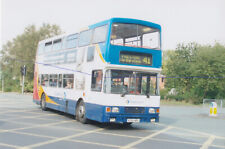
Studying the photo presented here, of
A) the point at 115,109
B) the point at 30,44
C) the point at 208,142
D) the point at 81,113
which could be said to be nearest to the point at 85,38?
the point at 81,113

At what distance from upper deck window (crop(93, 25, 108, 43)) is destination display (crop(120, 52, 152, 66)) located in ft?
3.46

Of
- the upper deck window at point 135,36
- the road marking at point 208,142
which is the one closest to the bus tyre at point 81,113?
the upper deck window at point 135,36

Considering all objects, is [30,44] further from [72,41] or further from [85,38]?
[85,38]

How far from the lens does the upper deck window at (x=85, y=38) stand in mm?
13537

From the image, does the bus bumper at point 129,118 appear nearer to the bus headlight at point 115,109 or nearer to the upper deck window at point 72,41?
the bus headlight at point 115,109

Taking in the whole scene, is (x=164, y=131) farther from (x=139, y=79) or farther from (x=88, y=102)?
(x=88, y=102)

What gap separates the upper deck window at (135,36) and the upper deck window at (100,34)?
1.39 ft

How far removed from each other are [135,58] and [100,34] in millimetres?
1716

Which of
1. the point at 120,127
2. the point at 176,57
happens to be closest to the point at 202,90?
the point at 176,57

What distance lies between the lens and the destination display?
38.6 ft

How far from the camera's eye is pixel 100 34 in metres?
12.5

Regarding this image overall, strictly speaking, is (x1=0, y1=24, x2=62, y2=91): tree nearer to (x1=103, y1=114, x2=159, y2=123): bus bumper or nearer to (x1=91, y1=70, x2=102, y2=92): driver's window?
(x1=91, y1=70, x2=102, y2=92): driver's window

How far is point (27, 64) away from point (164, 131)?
36224mm

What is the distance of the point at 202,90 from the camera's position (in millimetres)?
37812
